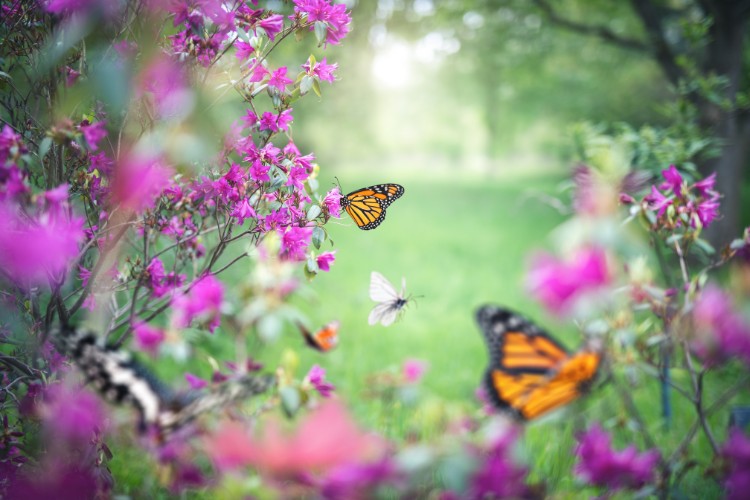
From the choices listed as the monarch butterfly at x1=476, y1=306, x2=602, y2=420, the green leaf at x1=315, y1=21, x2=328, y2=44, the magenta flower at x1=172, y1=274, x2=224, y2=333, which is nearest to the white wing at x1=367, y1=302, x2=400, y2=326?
the magenta flower at x1=172, y1=274, x2=224, y2=333

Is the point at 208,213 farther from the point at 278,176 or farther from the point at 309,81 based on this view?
the point at 309,81

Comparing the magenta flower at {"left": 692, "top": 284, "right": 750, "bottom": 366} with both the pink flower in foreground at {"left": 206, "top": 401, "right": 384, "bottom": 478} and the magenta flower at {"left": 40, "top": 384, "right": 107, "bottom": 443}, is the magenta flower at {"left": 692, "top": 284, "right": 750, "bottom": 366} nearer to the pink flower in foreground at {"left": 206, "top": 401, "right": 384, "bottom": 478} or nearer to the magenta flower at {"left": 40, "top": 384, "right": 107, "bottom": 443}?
the pink flower in foreground at {"left": 206, "top": 401, "right": 384, "bottom": 478}

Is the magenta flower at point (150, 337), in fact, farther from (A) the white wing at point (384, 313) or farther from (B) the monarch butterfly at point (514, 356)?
(B) the monarch butterfly at point (514, 356)

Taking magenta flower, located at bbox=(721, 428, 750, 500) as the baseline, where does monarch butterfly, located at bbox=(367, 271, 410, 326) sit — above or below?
above

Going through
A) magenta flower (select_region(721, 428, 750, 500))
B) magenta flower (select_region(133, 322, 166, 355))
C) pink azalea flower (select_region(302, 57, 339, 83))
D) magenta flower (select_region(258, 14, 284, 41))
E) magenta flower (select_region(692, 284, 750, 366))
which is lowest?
magenta flower (select_region(721, 428, 750, 500))

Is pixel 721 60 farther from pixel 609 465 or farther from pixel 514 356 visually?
pixel 609 465

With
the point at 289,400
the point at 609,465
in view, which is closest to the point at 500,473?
the point at 609,465

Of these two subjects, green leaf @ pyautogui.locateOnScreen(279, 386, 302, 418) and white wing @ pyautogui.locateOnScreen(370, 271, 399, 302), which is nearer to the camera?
green leaf @ pyautogui.locateOnScreen(279, 386, 302, 418)

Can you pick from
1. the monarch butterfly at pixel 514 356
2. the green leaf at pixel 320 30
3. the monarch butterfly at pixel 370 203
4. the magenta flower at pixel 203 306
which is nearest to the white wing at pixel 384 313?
Answer: the magenta flower at pixel 203 306
